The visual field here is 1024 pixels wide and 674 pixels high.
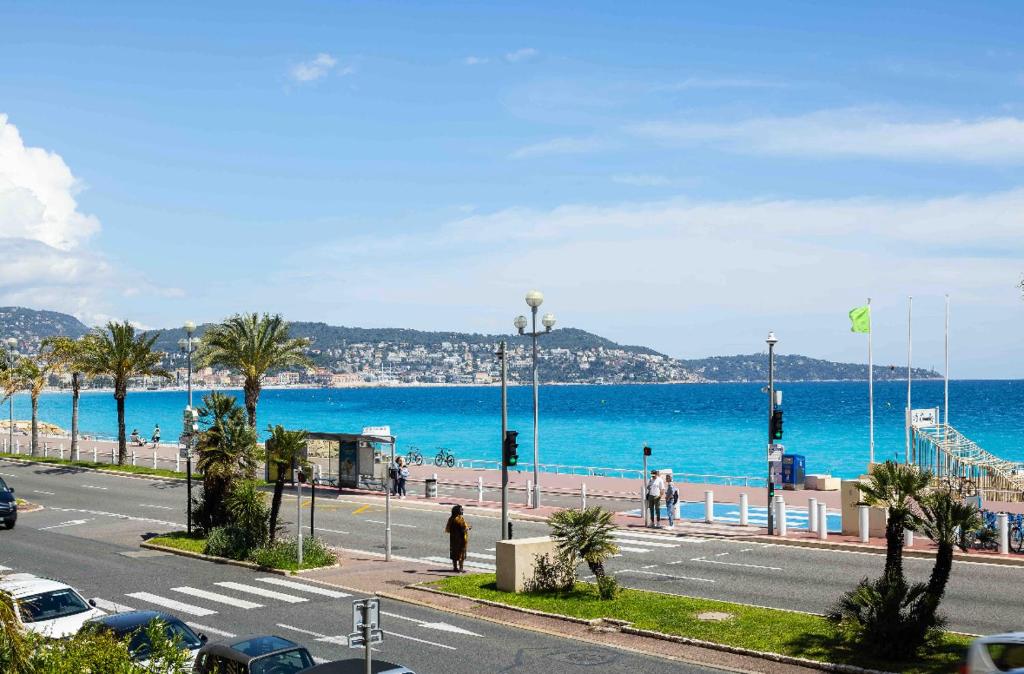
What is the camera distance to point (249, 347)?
51812 mm

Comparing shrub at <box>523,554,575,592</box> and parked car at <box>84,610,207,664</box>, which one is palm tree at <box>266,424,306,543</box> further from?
parked car at <box>84,610,207,664</box>

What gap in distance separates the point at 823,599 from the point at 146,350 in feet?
149

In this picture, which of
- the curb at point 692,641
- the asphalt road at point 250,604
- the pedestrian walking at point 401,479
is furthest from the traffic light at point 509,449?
the pedestrian walking at point 401,479

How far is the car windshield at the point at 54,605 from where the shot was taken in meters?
18.6

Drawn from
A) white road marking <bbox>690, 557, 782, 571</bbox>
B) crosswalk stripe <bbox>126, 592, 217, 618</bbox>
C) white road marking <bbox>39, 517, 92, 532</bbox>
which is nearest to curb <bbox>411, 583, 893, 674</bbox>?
crosswalk stripe <bbox>126, 592, 217, 618</bbox>

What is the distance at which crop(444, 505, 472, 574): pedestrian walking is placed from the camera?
26.5 meters

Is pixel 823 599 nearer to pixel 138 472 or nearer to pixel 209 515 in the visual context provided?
pixel 209 515

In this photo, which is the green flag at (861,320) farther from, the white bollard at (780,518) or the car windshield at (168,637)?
the car windshield at (168,637)

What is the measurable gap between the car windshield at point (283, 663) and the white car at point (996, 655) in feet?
29.1

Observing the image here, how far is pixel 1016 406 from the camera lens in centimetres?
19838

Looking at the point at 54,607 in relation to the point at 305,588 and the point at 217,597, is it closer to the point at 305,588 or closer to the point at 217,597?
the point at 217,597

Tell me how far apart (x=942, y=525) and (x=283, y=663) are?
1078 cm

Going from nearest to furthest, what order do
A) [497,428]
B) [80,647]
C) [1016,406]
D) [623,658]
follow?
1. [80,647]
2. [623,658]
3. [497,428]
4. [1016,406]

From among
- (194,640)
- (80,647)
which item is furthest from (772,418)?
(80,647)
